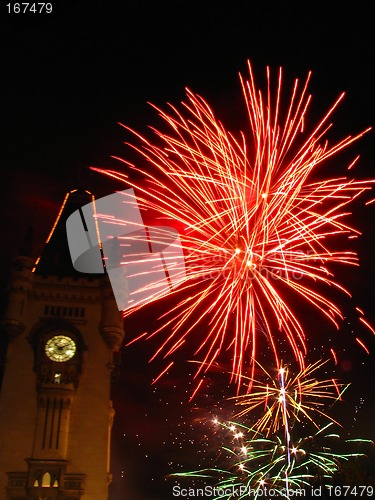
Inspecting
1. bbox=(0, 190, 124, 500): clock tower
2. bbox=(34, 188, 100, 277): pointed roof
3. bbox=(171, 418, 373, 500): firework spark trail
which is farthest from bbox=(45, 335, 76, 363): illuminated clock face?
bbox=(171, 418, 373, 500): firework spark trail

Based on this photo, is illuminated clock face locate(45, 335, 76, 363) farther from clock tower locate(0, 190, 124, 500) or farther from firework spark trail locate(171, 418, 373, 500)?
firework spark trail locate(171, 418, 373, 500)

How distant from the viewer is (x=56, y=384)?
46.7 meters

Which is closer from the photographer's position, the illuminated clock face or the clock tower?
the clock tower

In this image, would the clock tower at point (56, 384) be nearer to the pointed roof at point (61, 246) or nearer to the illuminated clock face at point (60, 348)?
the illuminated clock face at point (60, 348)

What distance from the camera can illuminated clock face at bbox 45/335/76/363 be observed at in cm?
4788

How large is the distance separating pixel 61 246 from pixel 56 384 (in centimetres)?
1710

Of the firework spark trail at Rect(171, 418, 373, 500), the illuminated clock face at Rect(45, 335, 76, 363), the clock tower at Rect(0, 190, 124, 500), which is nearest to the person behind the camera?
the firework spark trail at Rect(171, 418, 373, 500)

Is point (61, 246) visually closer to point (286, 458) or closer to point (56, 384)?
point (56, 384)

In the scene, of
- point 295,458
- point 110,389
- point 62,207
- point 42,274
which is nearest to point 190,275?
point 295,458

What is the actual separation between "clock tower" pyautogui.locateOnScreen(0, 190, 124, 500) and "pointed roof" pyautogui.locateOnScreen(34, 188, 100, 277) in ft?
5.19

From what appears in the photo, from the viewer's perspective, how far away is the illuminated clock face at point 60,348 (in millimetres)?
47875

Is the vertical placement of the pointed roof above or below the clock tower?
above

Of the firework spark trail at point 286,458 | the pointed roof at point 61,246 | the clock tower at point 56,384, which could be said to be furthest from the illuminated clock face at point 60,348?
the firework spark trail at point 286,458

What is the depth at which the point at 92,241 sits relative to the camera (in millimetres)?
57375
